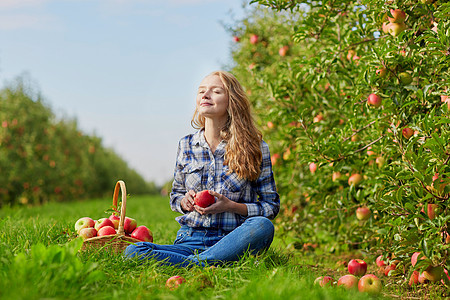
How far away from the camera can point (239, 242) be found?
2.50 meters

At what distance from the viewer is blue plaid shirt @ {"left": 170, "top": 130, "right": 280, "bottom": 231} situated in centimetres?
271

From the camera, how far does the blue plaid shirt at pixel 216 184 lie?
2.71 meters

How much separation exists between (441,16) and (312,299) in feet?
6.14

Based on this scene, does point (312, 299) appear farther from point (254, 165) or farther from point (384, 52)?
point (384, 52)

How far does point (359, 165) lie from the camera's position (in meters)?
3.43

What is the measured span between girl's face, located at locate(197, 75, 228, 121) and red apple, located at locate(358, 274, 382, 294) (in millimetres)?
1359

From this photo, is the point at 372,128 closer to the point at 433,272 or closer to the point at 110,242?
the point at 433,272

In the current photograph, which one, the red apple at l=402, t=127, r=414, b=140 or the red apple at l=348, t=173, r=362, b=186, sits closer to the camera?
the red apple at l=402, t=127, r=414, b=140

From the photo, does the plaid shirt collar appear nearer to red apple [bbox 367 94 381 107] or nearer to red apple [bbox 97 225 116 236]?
red apple [bbox 97 225 116 236]

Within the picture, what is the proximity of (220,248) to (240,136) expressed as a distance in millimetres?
747

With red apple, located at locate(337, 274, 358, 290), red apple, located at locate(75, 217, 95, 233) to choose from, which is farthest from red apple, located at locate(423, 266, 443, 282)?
red apple, located at locate(75, 217, 95, 233)

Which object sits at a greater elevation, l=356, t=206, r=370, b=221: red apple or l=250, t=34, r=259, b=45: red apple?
l=250, t=34, r=259, b=45: red apple

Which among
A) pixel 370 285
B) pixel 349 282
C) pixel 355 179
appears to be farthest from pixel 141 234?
pixel 355 179

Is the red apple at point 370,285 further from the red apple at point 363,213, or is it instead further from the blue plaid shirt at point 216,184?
the red apple at point 363,213
